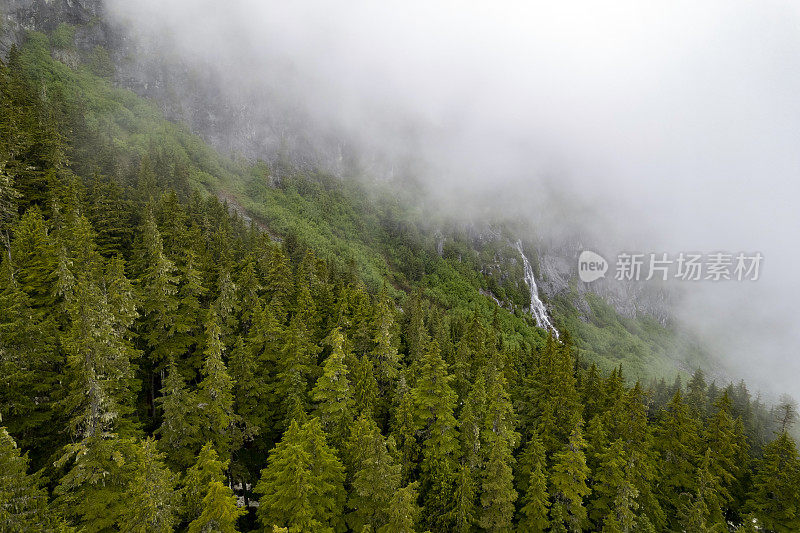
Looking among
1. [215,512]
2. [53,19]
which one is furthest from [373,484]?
[53,19]

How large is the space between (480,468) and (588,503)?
10065 mm

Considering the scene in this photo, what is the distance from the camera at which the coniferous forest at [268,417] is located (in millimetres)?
21609

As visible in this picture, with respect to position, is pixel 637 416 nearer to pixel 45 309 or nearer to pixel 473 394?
pixel 473 394

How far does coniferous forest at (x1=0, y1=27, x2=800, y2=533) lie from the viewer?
21.6m

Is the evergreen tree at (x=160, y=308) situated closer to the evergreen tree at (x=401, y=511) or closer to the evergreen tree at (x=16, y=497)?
the evergreen tree at (x=16, y=497)

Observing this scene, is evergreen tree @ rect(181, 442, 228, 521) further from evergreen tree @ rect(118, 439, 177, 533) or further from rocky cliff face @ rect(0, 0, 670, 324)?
rocky cliff face @ rect(0, 0, 670, 324)

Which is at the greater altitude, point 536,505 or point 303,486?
point 536,505

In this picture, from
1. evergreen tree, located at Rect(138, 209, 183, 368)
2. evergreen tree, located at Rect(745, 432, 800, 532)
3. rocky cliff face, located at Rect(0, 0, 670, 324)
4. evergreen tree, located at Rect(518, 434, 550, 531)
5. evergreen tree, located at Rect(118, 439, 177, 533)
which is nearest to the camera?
evergreen tree, located at Rect(118, 439, 177, 533)

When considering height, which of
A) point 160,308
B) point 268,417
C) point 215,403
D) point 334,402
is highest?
point 160,308

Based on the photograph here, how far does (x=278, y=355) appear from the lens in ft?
125

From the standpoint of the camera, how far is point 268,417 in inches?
1358

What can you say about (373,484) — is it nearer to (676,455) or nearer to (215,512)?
(215,512)

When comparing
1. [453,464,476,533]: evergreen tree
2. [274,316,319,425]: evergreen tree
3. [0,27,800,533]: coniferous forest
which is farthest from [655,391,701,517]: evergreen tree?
[274,316,319,425]: evergreen tree

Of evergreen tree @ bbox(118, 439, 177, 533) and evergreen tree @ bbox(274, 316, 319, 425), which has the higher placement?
evergreen tree @ bbox(274, 316, 319, 425)
